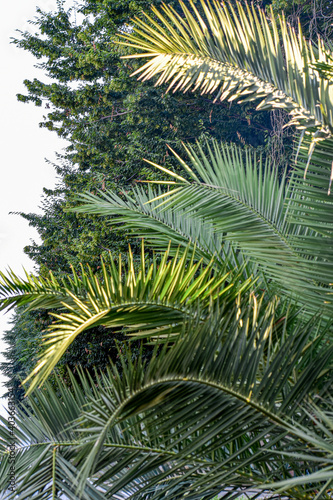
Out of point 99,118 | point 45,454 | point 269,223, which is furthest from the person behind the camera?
point 99,118

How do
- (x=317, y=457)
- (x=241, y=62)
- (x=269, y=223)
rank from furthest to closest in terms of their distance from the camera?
1. (x=269, y=223)
2. (x=241, y=62)
3. (x=317, y=457)

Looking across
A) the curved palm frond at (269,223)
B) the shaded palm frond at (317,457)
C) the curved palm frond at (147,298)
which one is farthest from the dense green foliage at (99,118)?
the shaded palm frond at (317,457)

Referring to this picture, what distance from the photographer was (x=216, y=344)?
1.46 m

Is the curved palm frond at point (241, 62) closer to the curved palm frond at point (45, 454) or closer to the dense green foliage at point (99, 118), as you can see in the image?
the curved palm frond at point (45, 454)

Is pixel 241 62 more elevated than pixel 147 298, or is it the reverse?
pixel 241 62

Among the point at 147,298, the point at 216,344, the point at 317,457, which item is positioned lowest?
the point at 317,457

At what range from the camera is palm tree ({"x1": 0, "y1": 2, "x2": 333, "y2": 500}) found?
4.58 ft

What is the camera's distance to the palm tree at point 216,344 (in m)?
1.40

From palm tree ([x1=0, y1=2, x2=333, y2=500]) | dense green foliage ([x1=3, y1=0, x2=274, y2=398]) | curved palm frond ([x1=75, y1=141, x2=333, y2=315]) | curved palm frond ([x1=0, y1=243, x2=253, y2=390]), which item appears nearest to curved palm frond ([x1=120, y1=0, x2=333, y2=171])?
palm tree ([x1=0, y1=2, x2=333, y2=500])

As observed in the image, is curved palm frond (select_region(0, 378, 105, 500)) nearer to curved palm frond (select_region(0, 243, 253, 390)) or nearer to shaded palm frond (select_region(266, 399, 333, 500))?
curved palm frond (select_region(0, 243, 253, 390))

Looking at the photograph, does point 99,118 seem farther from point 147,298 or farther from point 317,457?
point 317,457

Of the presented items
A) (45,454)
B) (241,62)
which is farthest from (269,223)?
(45,454)

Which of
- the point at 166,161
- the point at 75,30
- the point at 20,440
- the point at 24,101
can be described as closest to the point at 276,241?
the point at 20,440

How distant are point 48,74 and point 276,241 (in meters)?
11.6
